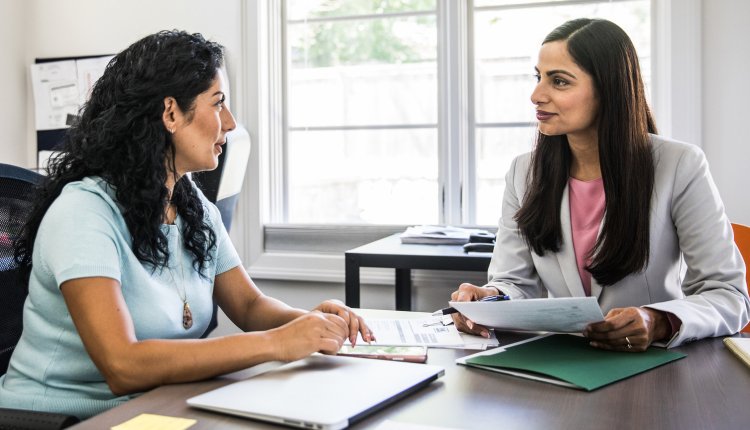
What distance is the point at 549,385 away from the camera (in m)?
0.96

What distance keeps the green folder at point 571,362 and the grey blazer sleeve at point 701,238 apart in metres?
0.23

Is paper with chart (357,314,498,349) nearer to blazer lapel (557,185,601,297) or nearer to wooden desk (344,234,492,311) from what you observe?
blazer lapel (557,185,601,297)

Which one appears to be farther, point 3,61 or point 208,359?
point 3,61

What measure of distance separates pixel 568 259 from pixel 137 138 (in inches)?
37.6

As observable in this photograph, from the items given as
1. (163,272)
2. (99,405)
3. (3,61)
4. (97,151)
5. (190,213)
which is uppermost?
(3,61)

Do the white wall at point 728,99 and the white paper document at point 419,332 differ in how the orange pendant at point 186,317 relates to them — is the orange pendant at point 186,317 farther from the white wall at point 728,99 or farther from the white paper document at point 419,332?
the white wall at point 728,99

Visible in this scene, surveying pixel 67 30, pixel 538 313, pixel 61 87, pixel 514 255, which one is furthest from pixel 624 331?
pixel 67 30

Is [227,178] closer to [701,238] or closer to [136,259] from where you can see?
[136,259]

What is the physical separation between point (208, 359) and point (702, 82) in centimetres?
232

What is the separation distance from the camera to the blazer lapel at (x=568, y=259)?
1.55 meters

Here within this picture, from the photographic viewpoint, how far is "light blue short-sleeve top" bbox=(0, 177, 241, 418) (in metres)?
1.08

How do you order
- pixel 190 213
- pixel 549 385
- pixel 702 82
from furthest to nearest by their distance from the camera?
pixel 702 82 < pixel 190 213 < pixel 549 385

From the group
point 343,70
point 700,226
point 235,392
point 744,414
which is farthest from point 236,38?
point 744,414

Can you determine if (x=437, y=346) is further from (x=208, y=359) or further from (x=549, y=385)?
(x=208, y=359)
